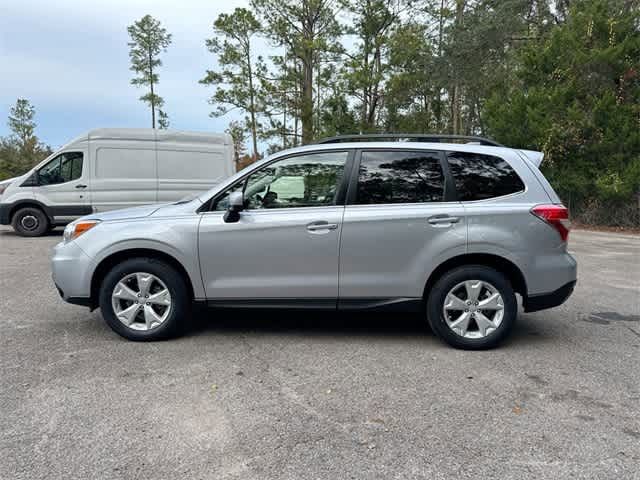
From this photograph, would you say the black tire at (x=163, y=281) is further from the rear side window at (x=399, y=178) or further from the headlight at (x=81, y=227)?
the rear side window at (x=399, y=178)

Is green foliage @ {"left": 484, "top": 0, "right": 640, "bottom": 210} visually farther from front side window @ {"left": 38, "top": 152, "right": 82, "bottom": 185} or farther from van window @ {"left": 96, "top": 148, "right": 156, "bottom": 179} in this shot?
front side window @ {"left": 38, "top": 152, "right": 82, "bottom": 185}

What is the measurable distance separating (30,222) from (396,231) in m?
10.9

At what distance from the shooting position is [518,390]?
346 centimetres

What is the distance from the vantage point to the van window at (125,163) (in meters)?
11.8

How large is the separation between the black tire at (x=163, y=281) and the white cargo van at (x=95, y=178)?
311 inches

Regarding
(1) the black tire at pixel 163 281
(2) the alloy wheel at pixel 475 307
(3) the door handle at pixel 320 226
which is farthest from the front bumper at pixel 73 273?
(2) the alloy wheel at pixel 475 307

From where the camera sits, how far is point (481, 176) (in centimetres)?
431

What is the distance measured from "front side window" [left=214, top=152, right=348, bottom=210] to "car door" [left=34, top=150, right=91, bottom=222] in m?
8.85

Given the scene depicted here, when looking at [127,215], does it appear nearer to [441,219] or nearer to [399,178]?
[399,178]

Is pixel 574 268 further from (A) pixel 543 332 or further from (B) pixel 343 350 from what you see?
(B) pixel 343 350

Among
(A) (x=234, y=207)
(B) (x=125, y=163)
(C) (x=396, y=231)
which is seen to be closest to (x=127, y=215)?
(A) (x=234, y=207)

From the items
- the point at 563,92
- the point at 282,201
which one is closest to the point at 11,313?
the point at 282,201

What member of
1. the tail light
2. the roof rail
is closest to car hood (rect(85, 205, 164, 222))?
the roof rail

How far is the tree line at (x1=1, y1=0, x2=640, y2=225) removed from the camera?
14.4 meters
